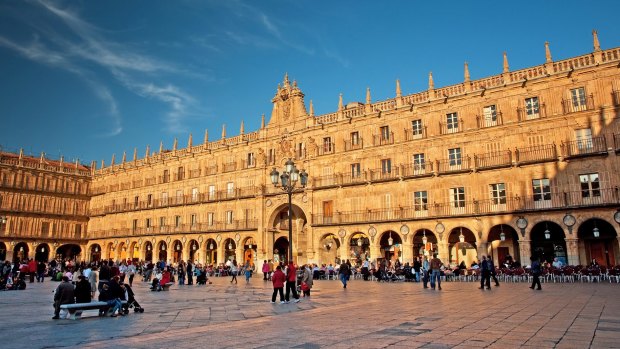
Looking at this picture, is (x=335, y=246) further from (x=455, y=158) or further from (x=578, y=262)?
(x=578, y=262)

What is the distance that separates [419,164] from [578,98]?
1143 centimetres

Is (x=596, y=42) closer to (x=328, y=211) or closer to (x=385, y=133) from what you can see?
(x=385, y=133)

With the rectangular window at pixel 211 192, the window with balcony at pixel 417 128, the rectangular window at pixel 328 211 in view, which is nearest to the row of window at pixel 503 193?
the window with balcony at pixel 417 128

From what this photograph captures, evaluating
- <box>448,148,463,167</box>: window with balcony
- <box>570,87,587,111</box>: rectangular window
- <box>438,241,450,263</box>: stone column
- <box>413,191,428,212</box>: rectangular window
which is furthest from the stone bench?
<box>570,87,587,111</box>: rectangular window

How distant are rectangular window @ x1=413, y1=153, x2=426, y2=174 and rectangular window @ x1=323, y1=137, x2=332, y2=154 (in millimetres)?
7987

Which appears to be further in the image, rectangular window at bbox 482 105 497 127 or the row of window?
rectangular window at bbox 482 105 497 127

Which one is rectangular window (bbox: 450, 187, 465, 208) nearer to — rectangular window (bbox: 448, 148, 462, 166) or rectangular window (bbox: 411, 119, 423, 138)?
rectangular window (bbox: 448, 148, 462, 166)

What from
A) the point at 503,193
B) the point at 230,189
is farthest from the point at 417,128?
the point at 230,189

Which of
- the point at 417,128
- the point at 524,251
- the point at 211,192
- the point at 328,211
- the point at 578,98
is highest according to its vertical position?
the point at 578,98

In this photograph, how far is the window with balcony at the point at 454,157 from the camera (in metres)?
34.8

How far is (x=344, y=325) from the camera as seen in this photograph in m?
9.87

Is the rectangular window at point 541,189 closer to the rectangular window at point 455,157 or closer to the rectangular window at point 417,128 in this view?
the rectangular window at point 455,157

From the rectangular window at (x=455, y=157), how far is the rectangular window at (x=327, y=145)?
35.1 ft

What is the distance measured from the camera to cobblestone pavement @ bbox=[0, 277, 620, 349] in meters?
7.87
